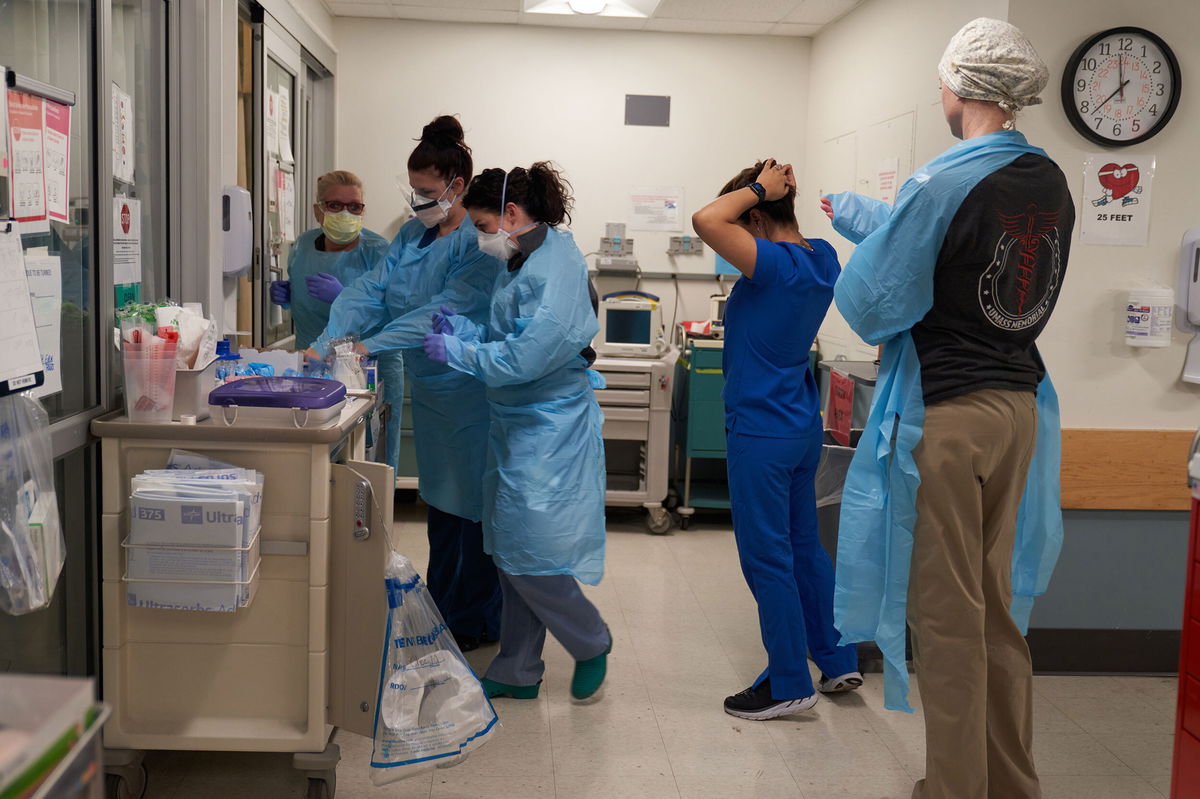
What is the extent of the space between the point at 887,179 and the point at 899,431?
7.62 feet

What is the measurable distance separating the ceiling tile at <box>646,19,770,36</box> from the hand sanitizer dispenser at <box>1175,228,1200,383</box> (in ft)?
8.43

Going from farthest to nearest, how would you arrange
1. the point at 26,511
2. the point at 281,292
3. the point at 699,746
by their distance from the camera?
the point at 281,292, the point at 699,746, the point at 26,511

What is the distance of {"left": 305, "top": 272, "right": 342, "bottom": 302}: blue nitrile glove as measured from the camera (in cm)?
366

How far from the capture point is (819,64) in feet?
17.1

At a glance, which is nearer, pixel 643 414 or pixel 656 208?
pixel 643 414

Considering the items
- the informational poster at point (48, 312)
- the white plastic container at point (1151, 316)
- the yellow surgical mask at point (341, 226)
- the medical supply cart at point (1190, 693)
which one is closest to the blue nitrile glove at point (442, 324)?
the informational poster at point (48, 312)

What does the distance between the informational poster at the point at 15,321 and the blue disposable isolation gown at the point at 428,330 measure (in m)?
1.14

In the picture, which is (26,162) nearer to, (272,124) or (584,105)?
(272,124)

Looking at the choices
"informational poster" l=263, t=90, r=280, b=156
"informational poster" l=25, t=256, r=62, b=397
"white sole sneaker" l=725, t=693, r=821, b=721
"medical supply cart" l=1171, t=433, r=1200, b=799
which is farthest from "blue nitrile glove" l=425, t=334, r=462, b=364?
"medical supply cart" l=1171, t=433, r=1200, b=799

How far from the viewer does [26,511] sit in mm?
1829

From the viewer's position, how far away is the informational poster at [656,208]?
5344 mm

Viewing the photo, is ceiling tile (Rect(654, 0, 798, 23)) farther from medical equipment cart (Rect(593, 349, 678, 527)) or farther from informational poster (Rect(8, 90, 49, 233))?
informational poster (Rect(8, 90, 49, 233))

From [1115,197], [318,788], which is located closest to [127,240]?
[318,788]

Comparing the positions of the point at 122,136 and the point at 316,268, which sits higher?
the point at 122,136
